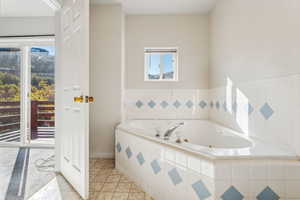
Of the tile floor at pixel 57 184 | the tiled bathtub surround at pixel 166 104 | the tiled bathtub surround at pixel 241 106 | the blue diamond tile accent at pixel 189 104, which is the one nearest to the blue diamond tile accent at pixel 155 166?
the tile floor at pixel 57 184

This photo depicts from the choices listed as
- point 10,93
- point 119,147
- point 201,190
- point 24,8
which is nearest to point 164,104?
point 119,147

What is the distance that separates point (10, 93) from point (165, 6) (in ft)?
10.3

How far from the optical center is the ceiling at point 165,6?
2711 millimetres

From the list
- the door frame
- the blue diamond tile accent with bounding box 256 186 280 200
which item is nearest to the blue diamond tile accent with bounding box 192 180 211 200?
the blue diamond tile accent with bounding box 256 186 280 200

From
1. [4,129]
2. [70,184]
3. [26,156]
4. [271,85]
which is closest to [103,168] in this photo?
[70,184]

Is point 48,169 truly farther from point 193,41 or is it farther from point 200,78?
point 193,41

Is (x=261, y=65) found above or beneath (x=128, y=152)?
above

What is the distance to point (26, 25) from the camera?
3189mm

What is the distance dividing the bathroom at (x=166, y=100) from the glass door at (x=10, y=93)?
13 centimetres

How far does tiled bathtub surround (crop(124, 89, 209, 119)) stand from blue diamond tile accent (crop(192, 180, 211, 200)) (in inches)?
75.8

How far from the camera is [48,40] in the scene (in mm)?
3217

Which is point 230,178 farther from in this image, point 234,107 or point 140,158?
point 234,107

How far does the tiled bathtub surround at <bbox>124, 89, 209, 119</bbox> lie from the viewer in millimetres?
3145

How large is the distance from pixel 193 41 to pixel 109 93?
167 cm
